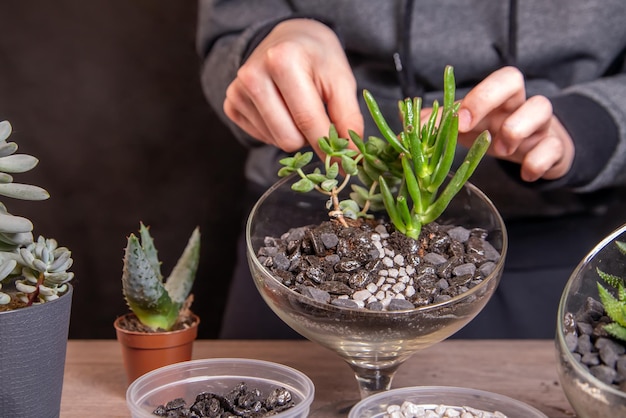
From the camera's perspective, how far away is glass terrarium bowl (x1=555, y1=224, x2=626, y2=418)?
47 centimetres

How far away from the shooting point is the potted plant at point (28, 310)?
53 centimetres

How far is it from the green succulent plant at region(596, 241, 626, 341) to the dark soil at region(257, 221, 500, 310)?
0.31ft

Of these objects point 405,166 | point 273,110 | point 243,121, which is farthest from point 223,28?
point 405,166

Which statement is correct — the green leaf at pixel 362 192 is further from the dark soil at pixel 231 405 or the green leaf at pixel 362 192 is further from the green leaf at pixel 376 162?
the dark soil at pixel 231 405

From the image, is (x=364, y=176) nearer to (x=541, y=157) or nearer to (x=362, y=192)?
(x=362, y=192)

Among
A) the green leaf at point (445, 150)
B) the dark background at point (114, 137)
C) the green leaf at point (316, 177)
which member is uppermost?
the green leaf at point (445, 150)

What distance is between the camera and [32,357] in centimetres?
55

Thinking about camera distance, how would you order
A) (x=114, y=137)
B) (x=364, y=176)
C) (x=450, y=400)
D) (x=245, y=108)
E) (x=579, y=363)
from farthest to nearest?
(x=114, y=137) → (x=245, y=108) → (x=364, y=176) → (x=450, y=400) → (x=579, y=363)

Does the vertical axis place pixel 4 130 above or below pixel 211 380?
above

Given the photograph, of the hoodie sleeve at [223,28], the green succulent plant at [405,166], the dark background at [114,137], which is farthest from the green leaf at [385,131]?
the dark background at [114,137]

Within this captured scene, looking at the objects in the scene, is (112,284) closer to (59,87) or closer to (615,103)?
(59,87)

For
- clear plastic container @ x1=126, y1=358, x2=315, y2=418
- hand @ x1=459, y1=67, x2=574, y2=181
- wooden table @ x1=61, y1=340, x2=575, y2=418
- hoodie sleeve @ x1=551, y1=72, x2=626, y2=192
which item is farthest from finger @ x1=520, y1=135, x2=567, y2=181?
clear plastic container @ x1=126, y1=358, x2=315, y2=418

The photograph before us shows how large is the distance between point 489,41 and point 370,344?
670mm

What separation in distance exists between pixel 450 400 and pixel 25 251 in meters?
0.37
